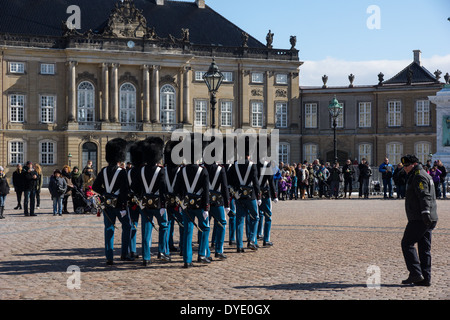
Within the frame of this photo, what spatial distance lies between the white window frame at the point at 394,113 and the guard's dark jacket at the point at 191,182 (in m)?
46.1

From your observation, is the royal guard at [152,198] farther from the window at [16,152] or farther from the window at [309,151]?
the window at [309,151]

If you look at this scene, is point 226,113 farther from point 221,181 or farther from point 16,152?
point 221,181

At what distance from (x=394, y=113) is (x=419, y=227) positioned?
47.3 m

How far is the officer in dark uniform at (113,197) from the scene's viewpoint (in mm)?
11625

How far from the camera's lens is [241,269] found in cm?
1087

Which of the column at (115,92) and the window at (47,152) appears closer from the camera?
the window at (47,152)

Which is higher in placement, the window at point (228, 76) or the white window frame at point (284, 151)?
the window at point (228, 76)

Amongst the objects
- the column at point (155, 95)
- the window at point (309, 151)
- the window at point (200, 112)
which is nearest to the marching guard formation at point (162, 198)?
the column at point (155, 95)

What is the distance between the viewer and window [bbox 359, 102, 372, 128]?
55.9 metres

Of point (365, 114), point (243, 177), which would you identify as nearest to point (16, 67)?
point (365, 114)

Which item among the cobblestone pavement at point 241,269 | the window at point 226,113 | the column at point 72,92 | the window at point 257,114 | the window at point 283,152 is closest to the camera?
the cobblestone pavement at point 241,269

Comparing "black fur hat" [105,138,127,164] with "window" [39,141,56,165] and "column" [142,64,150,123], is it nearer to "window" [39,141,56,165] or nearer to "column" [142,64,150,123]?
"window" [39,141,56,165]

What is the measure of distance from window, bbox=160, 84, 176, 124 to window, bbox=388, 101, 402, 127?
56.3 ft

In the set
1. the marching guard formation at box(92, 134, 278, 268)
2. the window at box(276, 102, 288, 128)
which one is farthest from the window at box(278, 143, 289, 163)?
the marching guard formation at box(92, 134, 278, 268)
